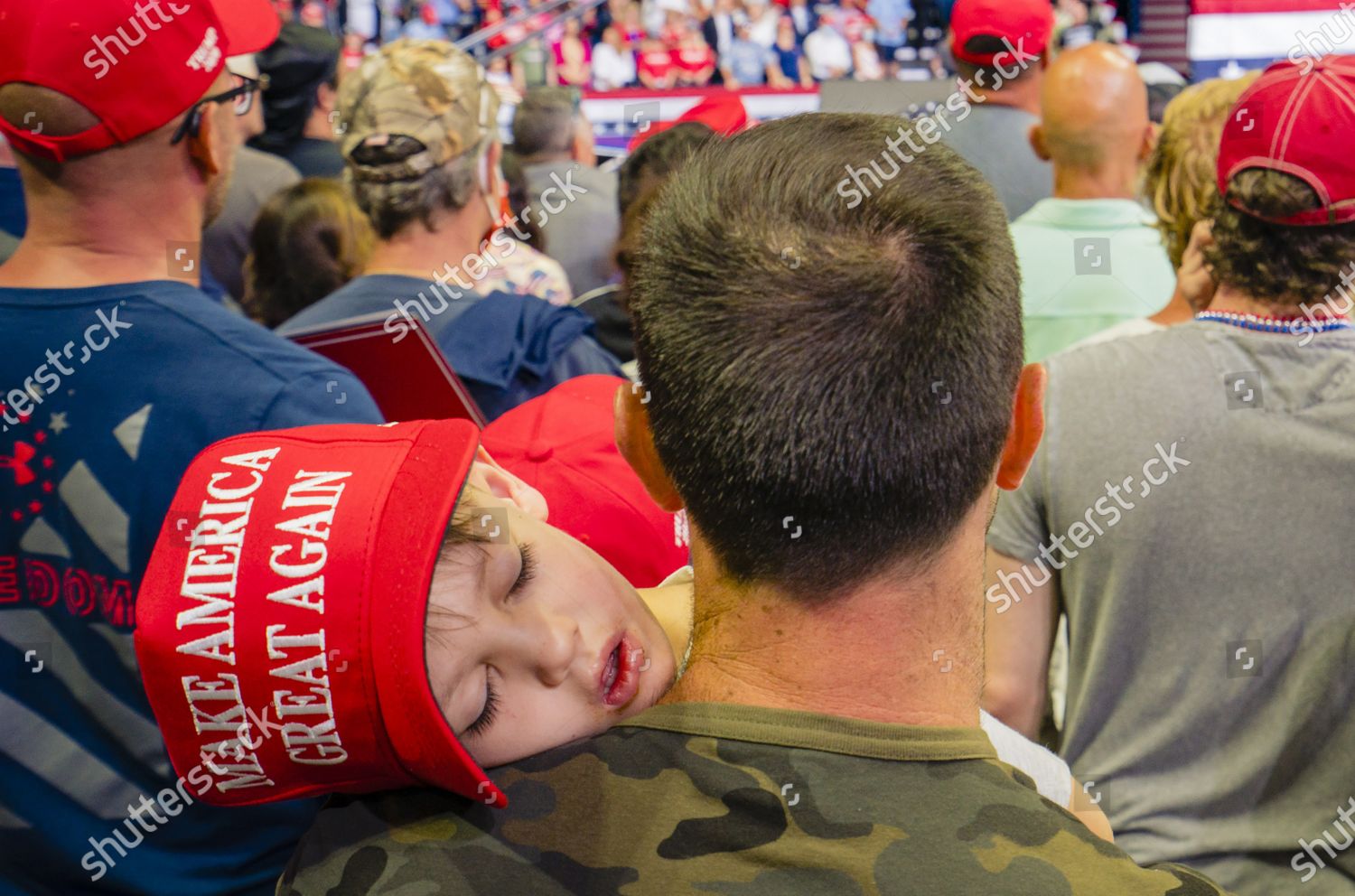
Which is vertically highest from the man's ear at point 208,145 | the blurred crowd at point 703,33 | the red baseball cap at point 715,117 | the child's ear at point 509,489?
the man's ear at point 208,145

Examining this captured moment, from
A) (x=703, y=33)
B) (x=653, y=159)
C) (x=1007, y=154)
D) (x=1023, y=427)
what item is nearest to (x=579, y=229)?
(x=653, y=159)

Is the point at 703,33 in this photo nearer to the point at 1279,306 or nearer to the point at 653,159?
the point at 653,159

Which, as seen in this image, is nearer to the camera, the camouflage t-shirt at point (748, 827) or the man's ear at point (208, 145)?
the camouflage t-shirt at point (748, 827)

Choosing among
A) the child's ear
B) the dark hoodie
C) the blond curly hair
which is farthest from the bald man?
the dark hoodie

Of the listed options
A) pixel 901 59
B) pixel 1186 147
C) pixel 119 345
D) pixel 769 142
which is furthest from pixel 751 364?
pixel 901 59

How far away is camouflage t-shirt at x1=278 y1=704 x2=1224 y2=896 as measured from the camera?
82 centimetres

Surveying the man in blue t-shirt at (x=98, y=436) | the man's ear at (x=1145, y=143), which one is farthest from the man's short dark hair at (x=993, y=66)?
the man in blue t-shirt at (x=98, y=436)

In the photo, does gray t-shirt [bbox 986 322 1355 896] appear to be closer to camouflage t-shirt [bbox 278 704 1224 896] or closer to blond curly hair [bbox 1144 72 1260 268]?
blond curly hair [bbox 1144 72 1260 268]

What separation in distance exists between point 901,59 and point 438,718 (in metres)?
9.97

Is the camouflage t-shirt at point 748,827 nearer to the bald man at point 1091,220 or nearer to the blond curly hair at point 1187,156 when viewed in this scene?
the blond curly hair at point 1187,156

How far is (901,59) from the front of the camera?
10.1 meters

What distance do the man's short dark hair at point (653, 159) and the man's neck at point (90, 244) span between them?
131 cm

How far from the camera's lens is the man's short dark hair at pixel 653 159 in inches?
111

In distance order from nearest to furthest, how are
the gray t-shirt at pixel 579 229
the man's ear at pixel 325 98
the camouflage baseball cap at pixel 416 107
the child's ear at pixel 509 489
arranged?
the child's ear at pixel 509 489 < the camouflage baseball cap at pixel 416 107 < the gray t-shirt at pixel 579 229 < the man's ear at pixel 325 98
